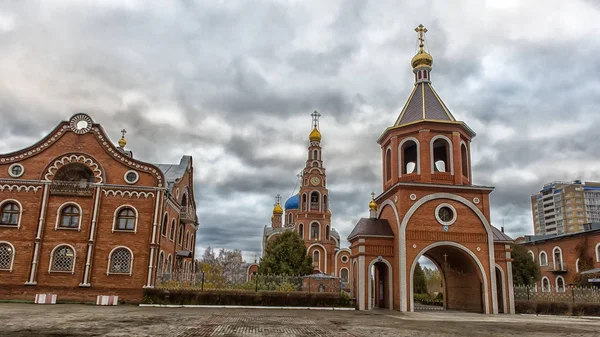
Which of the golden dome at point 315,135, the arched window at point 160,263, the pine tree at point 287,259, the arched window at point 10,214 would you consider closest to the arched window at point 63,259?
the arched window at point 10,214

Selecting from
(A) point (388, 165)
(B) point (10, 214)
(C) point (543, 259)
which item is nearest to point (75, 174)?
(B) point (10, 214)

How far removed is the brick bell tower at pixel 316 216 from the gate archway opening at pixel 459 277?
2261 centimetres

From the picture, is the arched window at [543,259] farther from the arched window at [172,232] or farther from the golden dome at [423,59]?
the arched window at [172,232]

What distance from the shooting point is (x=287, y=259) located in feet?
127

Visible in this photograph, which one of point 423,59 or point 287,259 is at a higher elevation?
point 423,59

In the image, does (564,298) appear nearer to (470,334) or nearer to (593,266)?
(593,266)

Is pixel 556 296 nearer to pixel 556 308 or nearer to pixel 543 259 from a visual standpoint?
pixel 556 308

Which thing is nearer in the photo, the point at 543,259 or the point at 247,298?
the point at 247,298

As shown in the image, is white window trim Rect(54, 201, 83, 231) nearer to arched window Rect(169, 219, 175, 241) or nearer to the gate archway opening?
arched window Rect(169, 219, 175, 241)

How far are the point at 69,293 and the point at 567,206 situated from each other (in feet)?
388

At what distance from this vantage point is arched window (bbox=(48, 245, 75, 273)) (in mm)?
23953

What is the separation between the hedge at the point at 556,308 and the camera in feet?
82.0

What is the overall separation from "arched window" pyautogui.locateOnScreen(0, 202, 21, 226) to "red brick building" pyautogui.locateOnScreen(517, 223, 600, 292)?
3597cm

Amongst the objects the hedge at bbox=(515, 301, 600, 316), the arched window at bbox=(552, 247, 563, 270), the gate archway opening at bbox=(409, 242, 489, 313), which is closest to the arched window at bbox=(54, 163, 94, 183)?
the gate archway opening at bbox=(409, 242, 489, 313)
